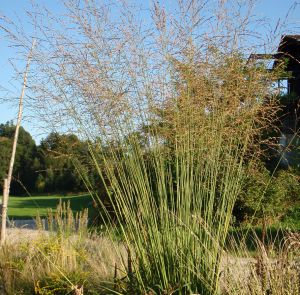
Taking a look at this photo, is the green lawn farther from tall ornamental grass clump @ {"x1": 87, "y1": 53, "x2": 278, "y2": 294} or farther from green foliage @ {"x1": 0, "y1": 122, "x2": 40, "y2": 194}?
tall ornamental grass clump @ {"x1": 87, "y1": 53, "x2": 278, "y2": 294}

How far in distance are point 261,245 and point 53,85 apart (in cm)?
200

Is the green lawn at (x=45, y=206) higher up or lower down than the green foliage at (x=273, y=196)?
lower down

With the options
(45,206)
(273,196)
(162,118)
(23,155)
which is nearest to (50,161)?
(162,118)

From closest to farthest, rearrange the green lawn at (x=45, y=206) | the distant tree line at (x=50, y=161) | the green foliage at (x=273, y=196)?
the distant tree line at (x=50, y=161)
the green foliage at (x=273, y=196)
the green lawn at (x=45, y=206)

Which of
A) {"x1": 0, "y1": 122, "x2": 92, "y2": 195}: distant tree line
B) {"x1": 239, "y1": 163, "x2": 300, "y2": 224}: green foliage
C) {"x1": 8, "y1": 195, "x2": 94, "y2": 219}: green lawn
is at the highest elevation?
{"x1": 0, "y1": 122, "x2": 92, "y2": 195}: distant tree line

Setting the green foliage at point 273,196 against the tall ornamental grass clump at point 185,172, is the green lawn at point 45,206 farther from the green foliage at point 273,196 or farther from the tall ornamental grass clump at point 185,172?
the tall ornamental grass clump at point 185,172

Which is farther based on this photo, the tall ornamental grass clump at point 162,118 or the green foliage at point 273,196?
the green foliage at point 273,196

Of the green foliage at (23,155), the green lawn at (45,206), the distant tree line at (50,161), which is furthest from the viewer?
the green lawn at (45,206)

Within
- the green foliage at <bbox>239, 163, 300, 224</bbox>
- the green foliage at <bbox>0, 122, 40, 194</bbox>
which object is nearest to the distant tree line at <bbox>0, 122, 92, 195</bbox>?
the green foliage at <bbox>0, 122, 40, 194</bbox>

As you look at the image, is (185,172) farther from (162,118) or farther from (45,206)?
(45,206)

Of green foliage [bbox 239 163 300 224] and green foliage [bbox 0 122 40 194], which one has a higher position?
green foliage [bbox 0 122 40 194]

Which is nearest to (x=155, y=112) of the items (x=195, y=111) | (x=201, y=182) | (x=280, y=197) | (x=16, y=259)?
(x=195, y=111)

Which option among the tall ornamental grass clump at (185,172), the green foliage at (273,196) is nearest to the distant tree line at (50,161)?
the tall ornamental grass clump at (185,172)

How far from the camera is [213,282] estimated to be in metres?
3.24
